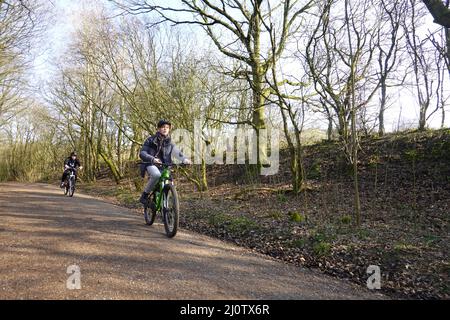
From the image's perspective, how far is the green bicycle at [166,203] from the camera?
19.5 feet

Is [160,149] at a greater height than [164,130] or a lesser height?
lesser

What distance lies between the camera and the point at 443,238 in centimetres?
643

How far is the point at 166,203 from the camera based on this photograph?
630cm

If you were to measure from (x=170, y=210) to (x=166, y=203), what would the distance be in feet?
0.82

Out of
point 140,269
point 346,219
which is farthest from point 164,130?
point 346,219

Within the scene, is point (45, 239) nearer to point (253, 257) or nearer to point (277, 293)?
point (253, 257)

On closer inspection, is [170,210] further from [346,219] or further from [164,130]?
[346,219]

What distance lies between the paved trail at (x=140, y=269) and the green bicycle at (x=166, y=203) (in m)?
0.27

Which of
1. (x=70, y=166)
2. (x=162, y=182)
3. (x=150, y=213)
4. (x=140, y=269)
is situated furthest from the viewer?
(x=70, y=166)

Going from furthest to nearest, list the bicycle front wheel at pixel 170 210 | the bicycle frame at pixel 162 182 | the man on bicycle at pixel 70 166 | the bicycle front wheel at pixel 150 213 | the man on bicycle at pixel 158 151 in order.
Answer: the man on bicycle at pixel 70 166 → the bicycle front wheel at pixel 150 213 → the man on bicycle at pixel 158 151 → the bicycle frame at pixel 162 182 → the bicycle front wheel at pixel 170 210

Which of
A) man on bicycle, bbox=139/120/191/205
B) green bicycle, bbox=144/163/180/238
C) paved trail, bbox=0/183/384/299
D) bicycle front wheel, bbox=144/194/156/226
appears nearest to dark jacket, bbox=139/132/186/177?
man on bicycle, bbox=139/120/191/205

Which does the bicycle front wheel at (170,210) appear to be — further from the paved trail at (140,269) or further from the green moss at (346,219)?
the green moss at (346,219)

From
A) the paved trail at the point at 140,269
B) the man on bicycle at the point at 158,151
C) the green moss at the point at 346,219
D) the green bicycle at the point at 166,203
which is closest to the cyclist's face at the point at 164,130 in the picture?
the man on bicycle at the point at 158,151

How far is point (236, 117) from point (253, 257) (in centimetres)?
1370
